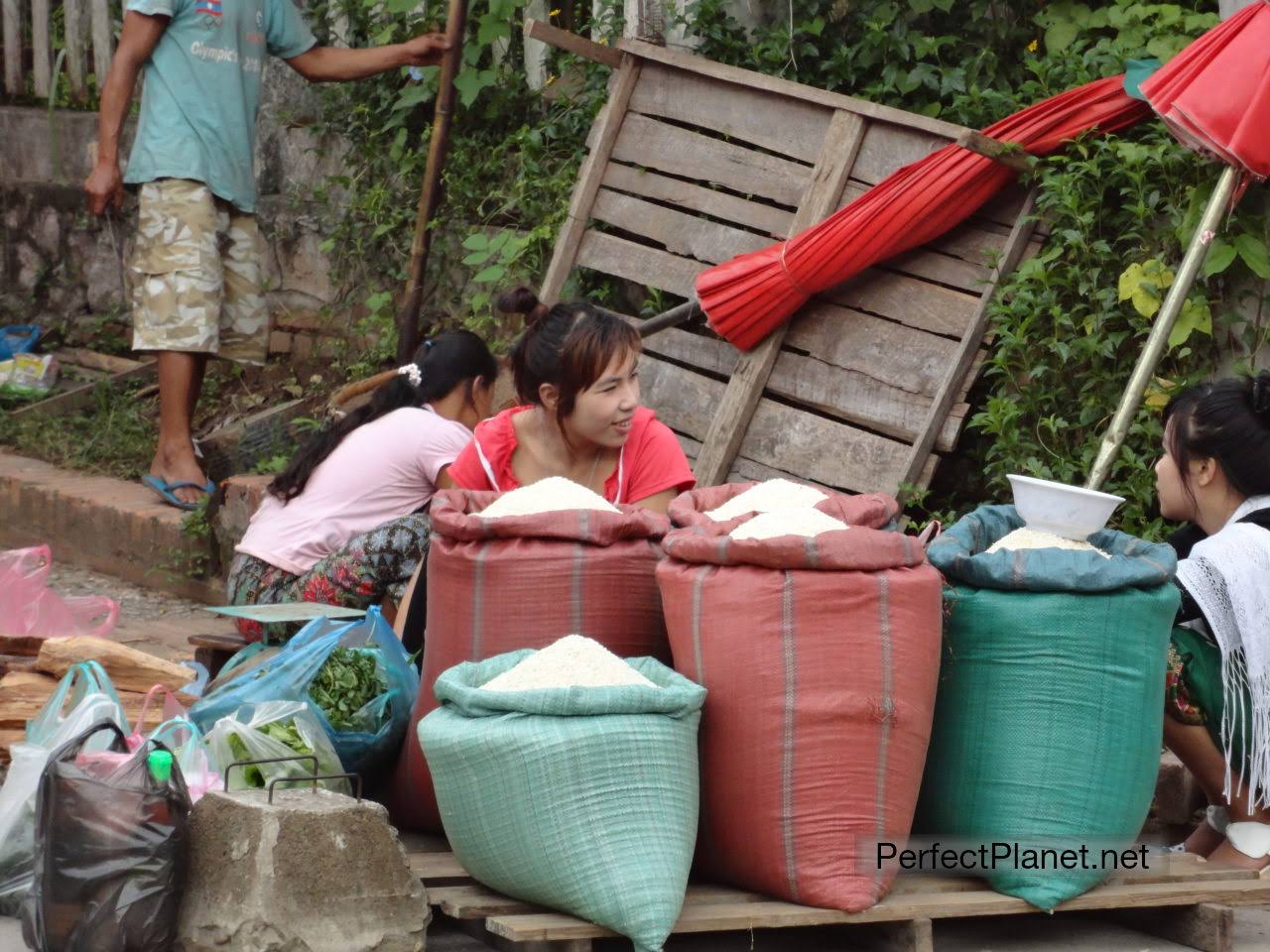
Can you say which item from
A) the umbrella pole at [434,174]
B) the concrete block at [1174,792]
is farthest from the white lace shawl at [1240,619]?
the umbrella pole at [434,174]

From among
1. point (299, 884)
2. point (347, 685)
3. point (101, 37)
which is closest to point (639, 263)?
point (347, 685)

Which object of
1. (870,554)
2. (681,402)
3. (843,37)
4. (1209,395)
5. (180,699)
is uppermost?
(843,37)

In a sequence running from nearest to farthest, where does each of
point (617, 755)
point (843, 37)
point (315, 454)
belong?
point (617, 755) → point (315, 454) → point (843, 37)

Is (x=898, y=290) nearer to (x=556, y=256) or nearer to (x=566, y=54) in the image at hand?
(x=556, y=256)

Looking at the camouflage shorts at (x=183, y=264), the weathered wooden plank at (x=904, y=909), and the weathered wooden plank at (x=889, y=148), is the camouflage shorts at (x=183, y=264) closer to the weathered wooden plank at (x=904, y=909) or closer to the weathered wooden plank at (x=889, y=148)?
the weathered wooden plank at (x=889, y=148)

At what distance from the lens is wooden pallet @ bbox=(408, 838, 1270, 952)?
288 cm

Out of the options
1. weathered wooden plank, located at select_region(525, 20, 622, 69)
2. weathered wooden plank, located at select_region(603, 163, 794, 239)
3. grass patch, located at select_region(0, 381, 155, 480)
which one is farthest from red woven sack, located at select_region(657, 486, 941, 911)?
grass patch, located at select_region(0, 381, 155, 480)

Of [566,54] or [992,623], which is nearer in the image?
[992,623]

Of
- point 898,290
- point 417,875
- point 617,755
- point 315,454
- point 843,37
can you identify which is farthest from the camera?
point 843,37

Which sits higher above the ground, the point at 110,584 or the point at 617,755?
the point at 617,755

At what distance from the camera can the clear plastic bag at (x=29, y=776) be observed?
3.18 metres

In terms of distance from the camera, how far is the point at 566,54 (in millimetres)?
6383

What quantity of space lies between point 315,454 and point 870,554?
1971 mm

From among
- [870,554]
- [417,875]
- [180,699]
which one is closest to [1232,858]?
[870,554]
